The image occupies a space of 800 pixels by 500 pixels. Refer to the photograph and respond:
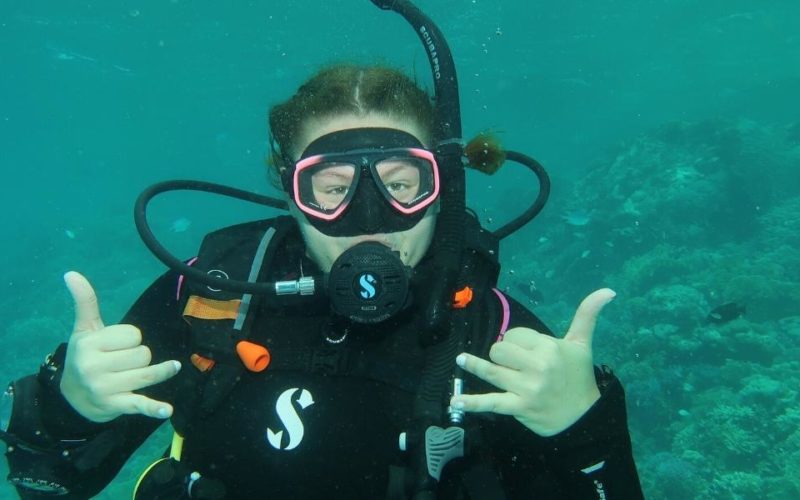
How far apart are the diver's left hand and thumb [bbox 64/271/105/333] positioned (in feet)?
4.93

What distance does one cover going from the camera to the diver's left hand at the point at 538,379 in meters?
1.96

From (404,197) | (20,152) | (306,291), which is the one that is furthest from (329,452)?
(20,152)

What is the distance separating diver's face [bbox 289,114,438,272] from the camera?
8.68ft

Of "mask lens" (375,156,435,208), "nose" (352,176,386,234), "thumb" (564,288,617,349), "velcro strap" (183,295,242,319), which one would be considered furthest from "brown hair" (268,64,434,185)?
"thumb" (564,288,617,349)

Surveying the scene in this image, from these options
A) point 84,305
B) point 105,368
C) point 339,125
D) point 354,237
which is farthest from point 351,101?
point 105,368

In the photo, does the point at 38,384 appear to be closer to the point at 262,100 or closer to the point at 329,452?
the point at 329,452

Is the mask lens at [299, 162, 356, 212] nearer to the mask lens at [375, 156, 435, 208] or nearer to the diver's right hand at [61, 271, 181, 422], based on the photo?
the mask lens at [375, 156, 435, 208]

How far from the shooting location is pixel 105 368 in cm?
212

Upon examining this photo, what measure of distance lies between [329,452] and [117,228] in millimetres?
34152

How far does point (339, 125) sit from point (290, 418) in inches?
59.3

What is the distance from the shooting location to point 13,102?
59.4 metres

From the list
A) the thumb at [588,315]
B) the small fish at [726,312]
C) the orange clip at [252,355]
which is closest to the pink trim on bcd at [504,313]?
the thumb at [588,315]

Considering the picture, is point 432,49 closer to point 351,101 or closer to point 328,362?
point 351,101

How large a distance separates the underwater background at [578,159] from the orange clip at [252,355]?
150 centimetres
